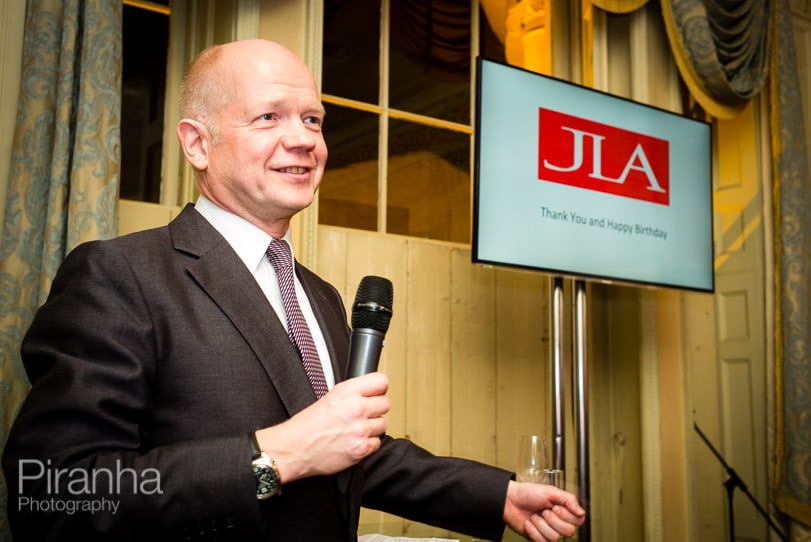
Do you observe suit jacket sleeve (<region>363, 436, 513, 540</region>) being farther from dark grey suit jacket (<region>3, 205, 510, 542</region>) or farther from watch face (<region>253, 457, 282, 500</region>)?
watch face (<region>253, 457, 282, 500</region>)

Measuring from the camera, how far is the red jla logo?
2455 millimetres

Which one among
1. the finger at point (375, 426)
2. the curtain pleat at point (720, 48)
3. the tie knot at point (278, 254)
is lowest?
the finger at point (375, 426)

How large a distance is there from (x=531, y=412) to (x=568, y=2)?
1.72 meters

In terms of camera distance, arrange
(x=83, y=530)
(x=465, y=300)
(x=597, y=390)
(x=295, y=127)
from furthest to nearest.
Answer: (x=597, y=390), (x=465, y=300), (x=295, y=127), (x=83, y=530)

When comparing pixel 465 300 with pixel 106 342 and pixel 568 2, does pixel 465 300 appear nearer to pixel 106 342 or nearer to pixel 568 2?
pixel 568 2

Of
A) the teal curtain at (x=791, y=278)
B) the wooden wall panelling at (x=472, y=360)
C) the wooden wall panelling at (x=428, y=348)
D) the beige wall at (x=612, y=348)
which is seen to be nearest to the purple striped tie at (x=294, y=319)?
the beige wall at (x=612, y=348)

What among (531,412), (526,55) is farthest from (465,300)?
(526,55)

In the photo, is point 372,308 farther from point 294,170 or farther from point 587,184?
point 587,184

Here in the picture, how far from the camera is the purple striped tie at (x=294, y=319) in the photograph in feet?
3.48

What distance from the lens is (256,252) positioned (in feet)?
3.80

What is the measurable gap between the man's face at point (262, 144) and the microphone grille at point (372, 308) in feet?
0.88

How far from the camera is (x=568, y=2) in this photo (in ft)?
10.1

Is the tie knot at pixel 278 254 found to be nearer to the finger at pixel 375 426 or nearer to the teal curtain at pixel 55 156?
the finger at pixel 375 426

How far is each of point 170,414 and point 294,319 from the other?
0.23 metres
